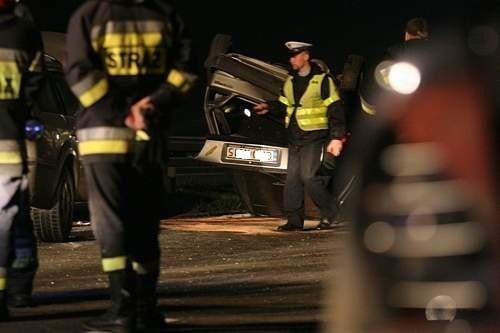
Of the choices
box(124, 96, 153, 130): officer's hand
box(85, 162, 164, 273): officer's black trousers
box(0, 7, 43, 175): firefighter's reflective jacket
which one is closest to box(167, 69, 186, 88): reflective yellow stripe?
box(124, 96, 153, 130): officer's hand

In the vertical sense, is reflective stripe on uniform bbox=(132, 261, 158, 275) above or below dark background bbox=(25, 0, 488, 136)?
above

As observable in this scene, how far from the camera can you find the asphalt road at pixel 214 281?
317 inches

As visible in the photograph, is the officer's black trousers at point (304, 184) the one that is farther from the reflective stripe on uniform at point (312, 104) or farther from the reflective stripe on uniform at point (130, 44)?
the reflective stripe on uniform at point (130, 44)

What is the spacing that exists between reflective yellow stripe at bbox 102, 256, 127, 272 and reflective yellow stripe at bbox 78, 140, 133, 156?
48 centimetres

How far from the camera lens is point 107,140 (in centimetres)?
741

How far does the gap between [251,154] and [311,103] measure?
2.46ft

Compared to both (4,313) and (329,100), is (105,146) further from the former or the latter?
(329,100)

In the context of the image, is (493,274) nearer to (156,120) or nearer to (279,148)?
(156,120)

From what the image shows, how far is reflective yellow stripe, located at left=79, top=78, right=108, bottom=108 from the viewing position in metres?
7.34

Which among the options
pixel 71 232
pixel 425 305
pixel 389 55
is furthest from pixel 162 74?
pixel 71 232

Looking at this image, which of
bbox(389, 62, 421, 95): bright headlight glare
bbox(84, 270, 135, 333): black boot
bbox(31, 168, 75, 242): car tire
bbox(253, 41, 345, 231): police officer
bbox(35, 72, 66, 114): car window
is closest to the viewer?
bbox(389, 62, 421, 95): bright headlight glare

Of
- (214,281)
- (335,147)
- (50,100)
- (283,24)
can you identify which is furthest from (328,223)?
(283,24)

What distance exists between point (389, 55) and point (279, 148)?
267cm

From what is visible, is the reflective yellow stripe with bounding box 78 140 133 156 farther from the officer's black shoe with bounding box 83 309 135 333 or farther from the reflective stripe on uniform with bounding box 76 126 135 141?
the officer's black shoe with bounding box 83 309 135 333
